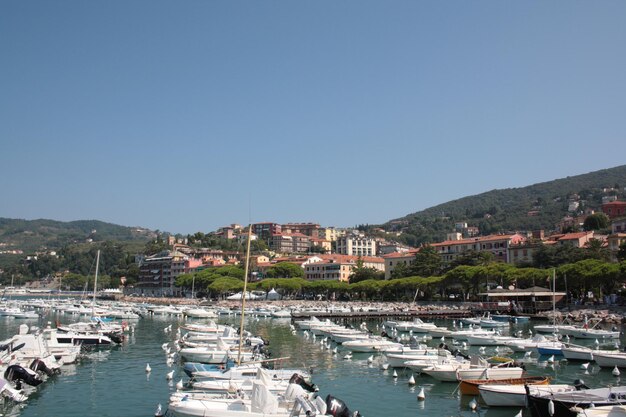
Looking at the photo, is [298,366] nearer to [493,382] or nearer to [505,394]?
[493,382]

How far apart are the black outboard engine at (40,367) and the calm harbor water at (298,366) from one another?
465 mm

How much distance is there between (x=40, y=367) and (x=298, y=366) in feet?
45.8

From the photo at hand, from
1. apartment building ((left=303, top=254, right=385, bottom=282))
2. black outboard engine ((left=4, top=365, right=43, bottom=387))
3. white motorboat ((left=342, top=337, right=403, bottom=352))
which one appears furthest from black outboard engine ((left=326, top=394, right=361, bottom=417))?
apartment building ((left=303, top=254, right=385, bottom=282))

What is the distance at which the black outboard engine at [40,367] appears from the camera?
28861 mm

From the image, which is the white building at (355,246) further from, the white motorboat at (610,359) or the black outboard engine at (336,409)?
the black outboard engine at (336,409)

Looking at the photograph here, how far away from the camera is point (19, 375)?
2622cm

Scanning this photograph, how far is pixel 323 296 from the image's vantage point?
378ft

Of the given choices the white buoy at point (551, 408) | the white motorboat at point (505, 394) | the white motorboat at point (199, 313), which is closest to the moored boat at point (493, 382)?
the white motorboat at point (505, 394)

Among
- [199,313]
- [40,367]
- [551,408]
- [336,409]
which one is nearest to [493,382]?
[551,408]

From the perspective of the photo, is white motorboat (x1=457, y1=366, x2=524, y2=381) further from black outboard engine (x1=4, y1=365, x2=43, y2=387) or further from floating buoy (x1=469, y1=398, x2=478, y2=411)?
black outboard engine (x1=4, y1=365, x2=43, y2=387)

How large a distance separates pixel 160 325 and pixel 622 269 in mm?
53753

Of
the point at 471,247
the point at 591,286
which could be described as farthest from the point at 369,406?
the point at 471,247

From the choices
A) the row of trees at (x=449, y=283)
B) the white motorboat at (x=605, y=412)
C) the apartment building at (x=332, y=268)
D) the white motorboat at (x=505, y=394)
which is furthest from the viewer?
the apartment building at (x=332, y=268)

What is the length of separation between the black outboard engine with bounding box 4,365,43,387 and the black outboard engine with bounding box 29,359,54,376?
7.41 feet
